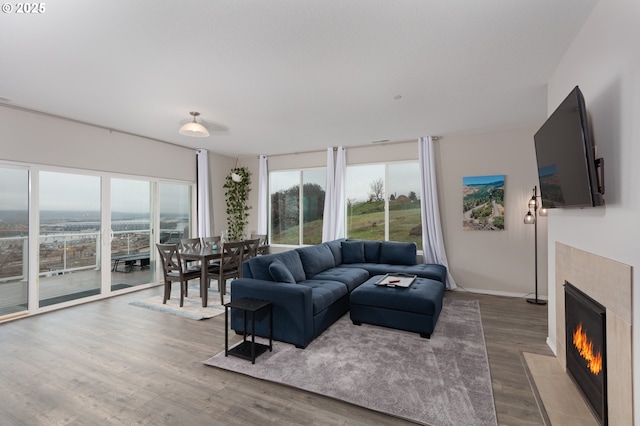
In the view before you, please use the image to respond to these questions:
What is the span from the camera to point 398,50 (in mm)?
2703

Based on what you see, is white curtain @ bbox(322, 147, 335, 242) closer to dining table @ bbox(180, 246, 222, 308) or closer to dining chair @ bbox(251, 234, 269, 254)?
dining chair @ bbox(251, 234, 269, 254)

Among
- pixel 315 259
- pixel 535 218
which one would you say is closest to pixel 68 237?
pixel 315 259

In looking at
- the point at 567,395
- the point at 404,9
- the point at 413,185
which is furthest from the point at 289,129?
the point at 567,395

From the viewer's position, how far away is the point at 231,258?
498cm

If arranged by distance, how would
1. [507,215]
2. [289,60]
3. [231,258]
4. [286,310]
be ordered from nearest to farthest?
1. [289,60]
2. [286,310]
3. [231,258]
4. [507,215]

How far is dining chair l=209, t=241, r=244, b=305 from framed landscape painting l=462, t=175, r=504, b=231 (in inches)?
161

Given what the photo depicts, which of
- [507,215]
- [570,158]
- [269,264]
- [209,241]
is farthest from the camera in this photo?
[209,241]

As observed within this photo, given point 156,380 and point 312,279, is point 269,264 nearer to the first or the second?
point 312,279

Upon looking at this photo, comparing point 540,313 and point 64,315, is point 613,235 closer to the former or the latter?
point 540,313

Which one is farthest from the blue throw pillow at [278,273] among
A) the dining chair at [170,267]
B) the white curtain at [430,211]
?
the white curtain at [430,211]

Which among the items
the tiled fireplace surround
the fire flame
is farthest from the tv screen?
the fire flame

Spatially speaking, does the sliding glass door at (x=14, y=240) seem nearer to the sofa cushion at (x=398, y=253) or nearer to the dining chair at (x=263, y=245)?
the dining chair at (x=263, y=245)

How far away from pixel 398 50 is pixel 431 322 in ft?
9.33

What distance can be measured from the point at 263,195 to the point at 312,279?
3526 millimetres
